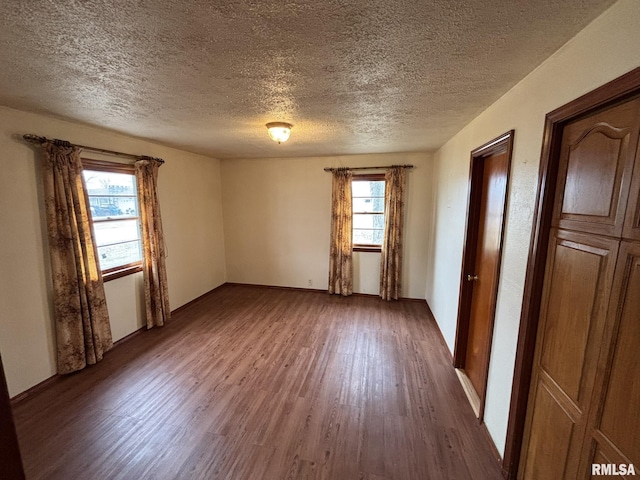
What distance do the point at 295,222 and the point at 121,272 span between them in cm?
265

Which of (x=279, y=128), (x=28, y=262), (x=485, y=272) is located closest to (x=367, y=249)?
(x=485, y=272)

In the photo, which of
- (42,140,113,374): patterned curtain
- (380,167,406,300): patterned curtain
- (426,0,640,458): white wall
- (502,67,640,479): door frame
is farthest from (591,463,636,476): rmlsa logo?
(42,140,113,374): patterned curtain

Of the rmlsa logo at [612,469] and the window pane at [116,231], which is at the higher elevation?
the window pane at [116,231]

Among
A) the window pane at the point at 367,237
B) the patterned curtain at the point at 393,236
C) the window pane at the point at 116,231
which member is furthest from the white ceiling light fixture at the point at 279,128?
the window pane at the point at 367,237

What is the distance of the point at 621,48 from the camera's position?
3.13ft

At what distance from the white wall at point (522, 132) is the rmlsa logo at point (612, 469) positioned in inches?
22.8

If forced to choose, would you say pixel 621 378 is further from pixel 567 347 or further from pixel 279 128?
pixel 279 128

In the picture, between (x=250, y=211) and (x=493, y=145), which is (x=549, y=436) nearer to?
(x=493, y=145)

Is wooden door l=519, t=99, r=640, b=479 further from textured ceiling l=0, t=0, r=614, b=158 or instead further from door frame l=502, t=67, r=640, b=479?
textured ceiling l=0, t=0, r=614, b=158

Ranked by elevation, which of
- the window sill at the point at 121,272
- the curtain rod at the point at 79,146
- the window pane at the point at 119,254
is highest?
the curtain rod at the point at 79,146

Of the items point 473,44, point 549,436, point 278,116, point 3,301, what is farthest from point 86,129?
point 549,436

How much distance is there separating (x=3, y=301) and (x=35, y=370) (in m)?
0.69

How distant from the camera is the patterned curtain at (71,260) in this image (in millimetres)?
2391

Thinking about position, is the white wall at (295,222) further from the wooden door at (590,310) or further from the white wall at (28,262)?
the wooden door at (590,310)
